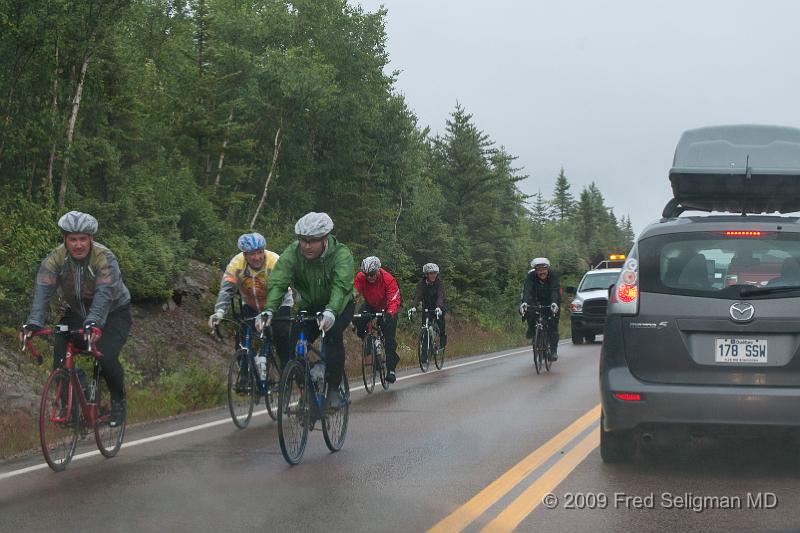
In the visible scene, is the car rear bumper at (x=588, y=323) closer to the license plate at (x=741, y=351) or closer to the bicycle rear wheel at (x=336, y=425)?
the bicycle rear wheel at (x=336, y=425)

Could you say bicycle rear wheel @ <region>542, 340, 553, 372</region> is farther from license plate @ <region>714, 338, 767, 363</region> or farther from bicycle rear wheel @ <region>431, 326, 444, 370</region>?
license plate @ <region>714, 338, 767, 363</region>

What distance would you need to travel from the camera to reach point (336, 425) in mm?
8789

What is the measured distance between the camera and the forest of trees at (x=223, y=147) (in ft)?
58.9

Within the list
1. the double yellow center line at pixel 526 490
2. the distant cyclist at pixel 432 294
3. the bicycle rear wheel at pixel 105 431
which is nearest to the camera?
the double yellow center line at pixel 526 490

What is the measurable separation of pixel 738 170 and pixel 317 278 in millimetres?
4495

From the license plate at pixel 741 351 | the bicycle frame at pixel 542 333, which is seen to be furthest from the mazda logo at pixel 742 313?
the bicycle frame at pixel 542 333

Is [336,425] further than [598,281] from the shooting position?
No

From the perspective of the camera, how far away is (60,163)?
1944 cm

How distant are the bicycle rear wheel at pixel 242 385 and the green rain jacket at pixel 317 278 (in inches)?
78.3

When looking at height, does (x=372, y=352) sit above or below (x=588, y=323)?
above

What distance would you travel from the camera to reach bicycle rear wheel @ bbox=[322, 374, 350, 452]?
8547 millimetres

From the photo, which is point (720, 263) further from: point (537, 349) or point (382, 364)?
point (537, 349)

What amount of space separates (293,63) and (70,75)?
22454 millimetres

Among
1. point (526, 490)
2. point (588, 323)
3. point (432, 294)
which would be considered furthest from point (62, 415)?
point (588, 323)
